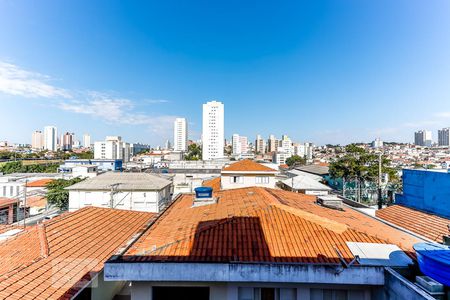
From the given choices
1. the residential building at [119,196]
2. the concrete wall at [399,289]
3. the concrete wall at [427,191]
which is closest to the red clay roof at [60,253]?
the concrete wall at [399,289]

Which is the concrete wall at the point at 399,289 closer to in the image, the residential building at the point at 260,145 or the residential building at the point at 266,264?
Result: the residential building at the point at 266,264

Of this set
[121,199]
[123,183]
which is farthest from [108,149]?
[121,199]

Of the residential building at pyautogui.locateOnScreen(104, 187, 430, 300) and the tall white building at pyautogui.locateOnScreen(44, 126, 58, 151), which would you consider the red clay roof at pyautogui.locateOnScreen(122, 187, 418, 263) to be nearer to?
the residential building at pyautogui.locateOnScreen(104, 187, 430, 300)

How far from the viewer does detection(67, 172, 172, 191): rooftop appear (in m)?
26.0

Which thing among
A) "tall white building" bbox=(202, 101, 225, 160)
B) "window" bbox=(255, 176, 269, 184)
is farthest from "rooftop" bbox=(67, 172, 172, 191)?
"tall white building" bbox=(202, 101, 225, 160)

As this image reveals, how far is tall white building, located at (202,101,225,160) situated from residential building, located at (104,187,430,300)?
10043 centimetres

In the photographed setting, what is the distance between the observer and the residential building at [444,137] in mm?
147050

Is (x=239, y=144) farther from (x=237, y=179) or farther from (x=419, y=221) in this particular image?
(x=419, y=221)

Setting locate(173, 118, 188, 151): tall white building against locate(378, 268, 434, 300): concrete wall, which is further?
locate(173, 118, 188, 151): tall white building

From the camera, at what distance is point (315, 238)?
20.6ft

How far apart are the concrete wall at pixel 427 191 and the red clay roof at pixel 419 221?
0.33 meters

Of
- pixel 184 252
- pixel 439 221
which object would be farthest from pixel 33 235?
pixel 439 221

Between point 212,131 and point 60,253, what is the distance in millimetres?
100750

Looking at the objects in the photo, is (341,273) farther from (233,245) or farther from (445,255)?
(233,245)
